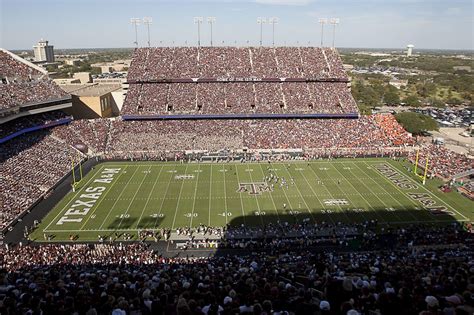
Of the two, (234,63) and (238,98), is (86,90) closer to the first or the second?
(234,63)

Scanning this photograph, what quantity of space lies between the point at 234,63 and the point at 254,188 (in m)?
28.9

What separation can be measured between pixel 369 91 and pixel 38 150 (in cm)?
7096

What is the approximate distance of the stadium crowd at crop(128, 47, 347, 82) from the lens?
5428 centimetres

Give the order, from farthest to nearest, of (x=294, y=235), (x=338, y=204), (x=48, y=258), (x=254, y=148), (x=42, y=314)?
1. (x=254, y=148)
2. (x=338, y=204)
3. (x=294, y=235)
4. (x=48, y=258)
5. (x=42, y=314)

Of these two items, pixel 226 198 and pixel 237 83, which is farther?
pixel 237 83

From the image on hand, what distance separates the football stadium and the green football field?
172mm

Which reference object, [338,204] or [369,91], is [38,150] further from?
[369,91]

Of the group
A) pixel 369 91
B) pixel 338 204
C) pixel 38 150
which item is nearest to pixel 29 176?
pixel 38 150

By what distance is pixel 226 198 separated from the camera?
30.5m

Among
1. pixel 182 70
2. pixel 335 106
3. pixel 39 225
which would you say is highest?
pixel 182 70

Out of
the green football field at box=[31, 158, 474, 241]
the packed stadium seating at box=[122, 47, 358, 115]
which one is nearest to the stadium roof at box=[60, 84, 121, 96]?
the packed stadium seating at box=[122, 47, 358, 115]

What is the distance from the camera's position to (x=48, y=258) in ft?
64.2

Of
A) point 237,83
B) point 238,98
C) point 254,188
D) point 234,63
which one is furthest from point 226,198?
point 234,63

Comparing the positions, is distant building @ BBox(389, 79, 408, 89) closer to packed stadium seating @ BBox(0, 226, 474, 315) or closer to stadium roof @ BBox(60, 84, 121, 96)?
stadium roof @ BBox(60, 84, 121, 96)
